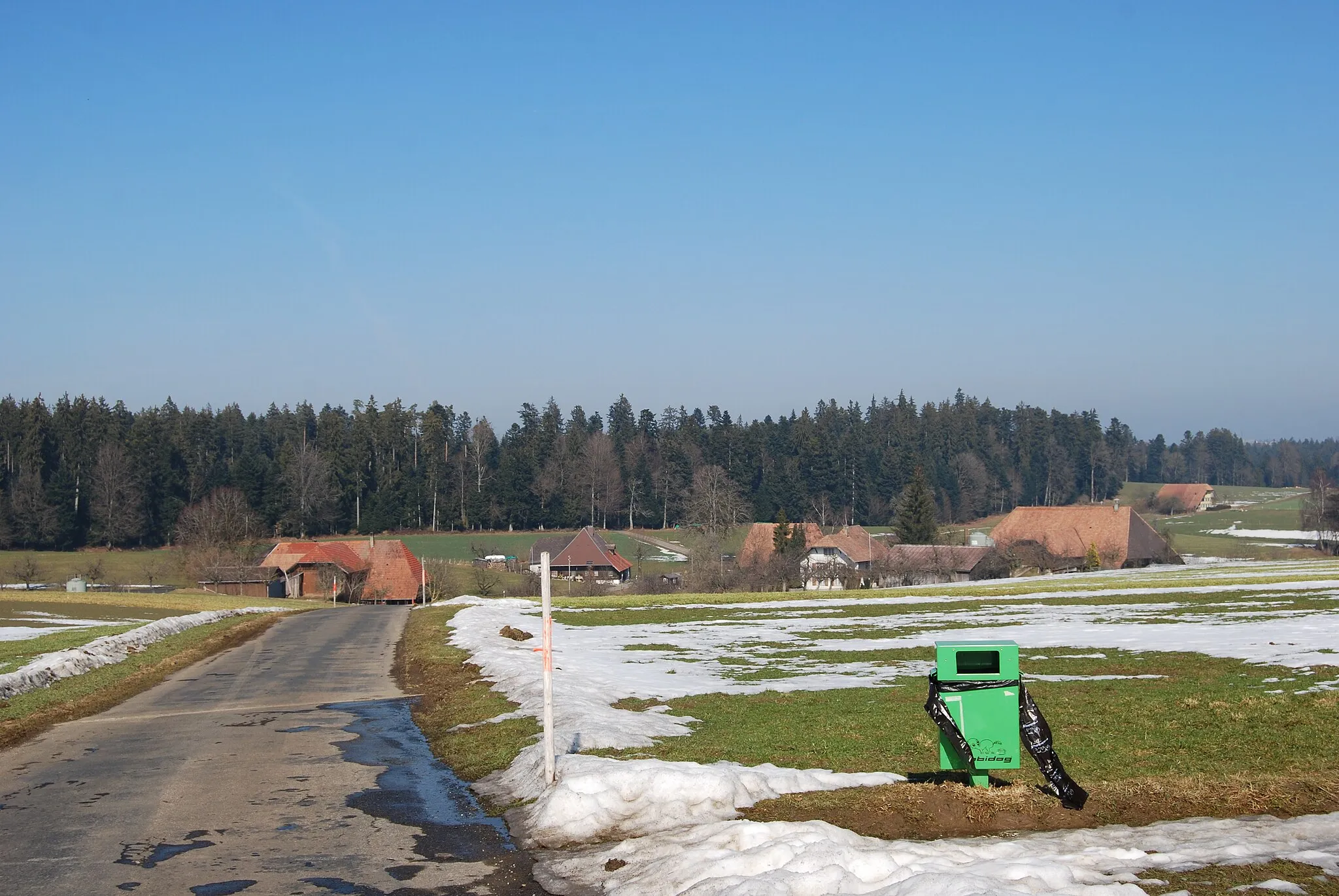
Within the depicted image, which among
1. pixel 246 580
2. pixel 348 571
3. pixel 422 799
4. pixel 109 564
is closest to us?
pixel 422 799

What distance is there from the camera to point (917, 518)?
113125mm

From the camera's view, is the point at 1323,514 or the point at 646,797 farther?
the point at 1323,514

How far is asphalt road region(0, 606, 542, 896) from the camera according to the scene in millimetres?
8578

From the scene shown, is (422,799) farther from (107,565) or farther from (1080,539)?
(107,565)

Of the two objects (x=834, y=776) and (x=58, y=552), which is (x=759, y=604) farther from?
(x=58, y=552)

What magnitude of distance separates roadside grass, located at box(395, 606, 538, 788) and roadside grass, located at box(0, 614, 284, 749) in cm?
558

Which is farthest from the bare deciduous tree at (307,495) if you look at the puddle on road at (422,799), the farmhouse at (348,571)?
the puddle on road at (422,799)

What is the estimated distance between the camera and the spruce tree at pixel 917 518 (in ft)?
368

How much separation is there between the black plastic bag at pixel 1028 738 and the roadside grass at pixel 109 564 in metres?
102

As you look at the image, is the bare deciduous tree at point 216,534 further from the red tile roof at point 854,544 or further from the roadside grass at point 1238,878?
the roadside grass at point 1238,878

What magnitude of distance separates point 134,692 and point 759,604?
37.2 metres

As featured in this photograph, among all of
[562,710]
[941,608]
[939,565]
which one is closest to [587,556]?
[939,565]

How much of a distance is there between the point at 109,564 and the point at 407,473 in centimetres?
5098

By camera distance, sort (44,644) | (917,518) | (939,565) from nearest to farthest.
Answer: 1. (44,644)
2. (939,565)
3. (917,518)
